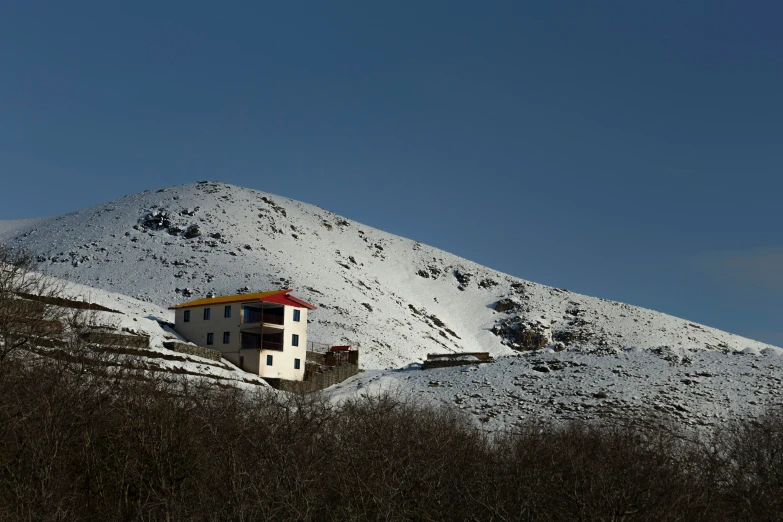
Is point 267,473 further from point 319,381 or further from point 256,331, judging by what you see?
point 256,331

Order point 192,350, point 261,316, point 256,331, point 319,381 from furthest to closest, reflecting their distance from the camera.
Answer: point 256,331, point 261,316, point 319,381, point 192,350

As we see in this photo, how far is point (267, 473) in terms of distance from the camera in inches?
1005

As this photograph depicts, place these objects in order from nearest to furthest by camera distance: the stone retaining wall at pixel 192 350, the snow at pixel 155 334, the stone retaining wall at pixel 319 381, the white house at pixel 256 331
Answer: the snow at pixel 155 334 < the stone retaining wall at pixel 192 350 < the stone retaining wall at pixel 319 381 < the white house at pixel 256 331

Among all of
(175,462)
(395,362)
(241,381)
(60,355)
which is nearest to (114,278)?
(395,362)

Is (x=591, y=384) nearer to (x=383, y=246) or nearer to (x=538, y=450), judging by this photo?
(x=538, y=450)

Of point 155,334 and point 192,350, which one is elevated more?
point 155,334

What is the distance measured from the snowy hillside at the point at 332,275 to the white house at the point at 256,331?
1268cm

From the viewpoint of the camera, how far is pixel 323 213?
15788 centimetres

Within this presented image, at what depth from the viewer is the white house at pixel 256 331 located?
62.1 m

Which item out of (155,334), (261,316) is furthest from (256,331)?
(155,334)

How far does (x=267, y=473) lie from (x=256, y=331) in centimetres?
3948

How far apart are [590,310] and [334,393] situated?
9506 centimetres

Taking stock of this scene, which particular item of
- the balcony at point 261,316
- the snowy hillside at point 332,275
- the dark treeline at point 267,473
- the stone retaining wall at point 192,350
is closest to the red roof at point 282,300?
the balcony at point 261,316

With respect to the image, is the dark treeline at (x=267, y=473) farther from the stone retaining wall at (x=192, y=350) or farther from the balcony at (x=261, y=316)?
the balcony at (x=261, y=316)
